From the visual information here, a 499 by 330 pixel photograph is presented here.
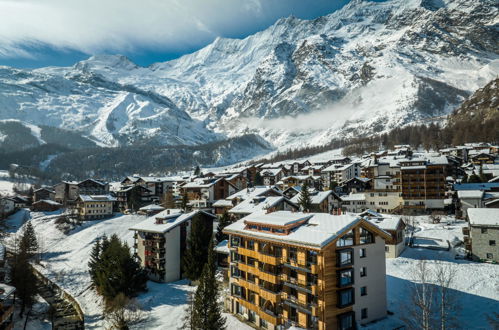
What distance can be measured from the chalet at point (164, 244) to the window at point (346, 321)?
29.6m

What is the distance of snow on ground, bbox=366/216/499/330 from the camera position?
32062 mm

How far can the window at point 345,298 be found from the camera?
29.7 meters

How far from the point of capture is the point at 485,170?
98438mm

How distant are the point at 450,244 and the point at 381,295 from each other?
27101 mm

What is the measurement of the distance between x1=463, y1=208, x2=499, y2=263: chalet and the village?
12 centimetres

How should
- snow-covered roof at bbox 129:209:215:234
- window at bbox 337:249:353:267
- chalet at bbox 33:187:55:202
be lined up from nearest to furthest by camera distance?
window at bbox 337:249:353:267, snow-covered roof at bbox 129:209:215:234, chalet at bbox 33:187:55:202

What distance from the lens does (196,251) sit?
4941 cm

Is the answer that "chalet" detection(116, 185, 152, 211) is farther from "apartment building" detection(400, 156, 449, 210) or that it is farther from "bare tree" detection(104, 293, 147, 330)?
"apartment building" detection(400, 156, 449, 210)

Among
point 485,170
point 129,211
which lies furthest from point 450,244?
point 129,211

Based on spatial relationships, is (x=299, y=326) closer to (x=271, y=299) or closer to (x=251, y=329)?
(x=271, y=299)

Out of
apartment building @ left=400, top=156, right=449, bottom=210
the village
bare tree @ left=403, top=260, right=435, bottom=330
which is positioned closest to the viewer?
bare tree @ left=403, top=260, right=435, bottom=330

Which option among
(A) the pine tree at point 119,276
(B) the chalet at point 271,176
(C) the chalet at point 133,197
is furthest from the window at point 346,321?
(B) the chalet at point 271,176

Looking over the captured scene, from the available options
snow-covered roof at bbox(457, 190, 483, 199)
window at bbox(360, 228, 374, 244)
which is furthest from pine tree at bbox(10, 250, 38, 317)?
snow-covered roof at bbox(457, 190, 483, 199)

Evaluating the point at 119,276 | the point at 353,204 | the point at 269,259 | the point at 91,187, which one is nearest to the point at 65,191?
the point at 91,187
